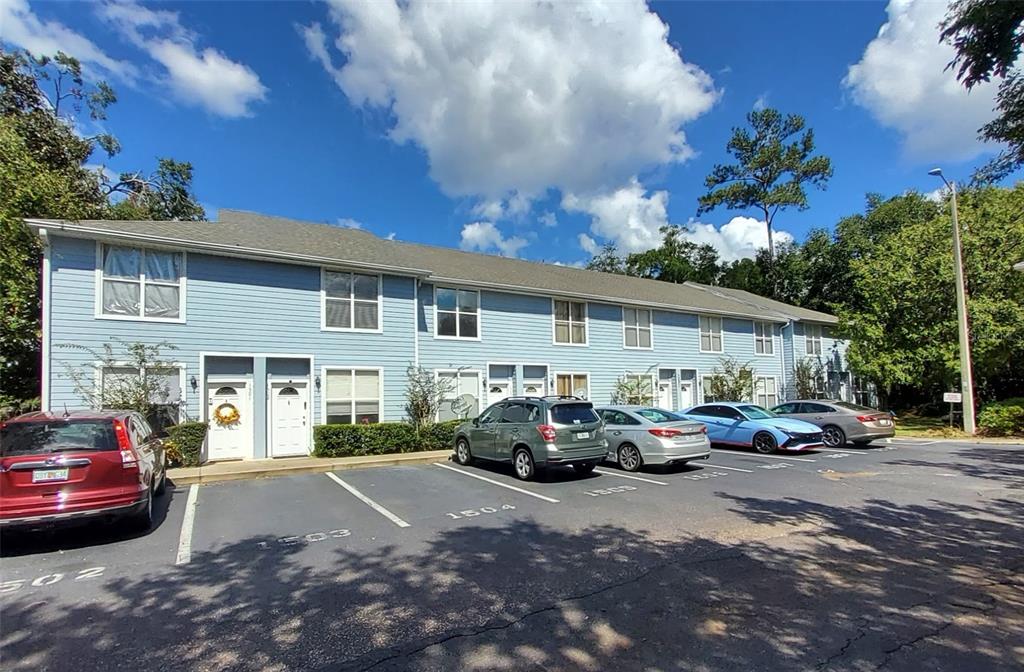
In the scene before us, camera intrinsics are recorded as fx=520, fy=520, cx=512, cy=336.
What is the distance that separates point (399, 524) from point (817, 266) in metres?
45.3

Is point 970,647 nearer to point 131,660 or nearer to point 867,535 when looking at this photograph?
point 867,535

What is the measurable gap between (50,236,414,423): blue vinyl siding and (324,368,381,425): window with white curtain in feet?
0.84

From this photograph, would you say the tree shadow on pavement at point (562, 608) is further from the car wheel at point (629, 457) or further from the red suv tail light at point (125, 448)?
the car wheel at point (629, 457)

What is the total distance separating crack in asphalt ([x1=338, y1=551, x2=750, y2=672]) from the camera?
11.9 feet

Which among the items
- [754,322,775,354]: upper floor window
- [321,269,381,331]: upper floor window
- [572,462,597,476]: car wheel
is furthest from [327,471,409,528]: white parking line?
[754,322,775,354]: upper floor window

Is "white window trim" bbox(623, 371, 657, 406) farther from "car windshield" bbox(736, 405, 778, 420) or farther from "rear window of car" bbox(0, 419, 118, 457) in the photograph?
"rear window of car" bbox(0, 419, 118, 457)

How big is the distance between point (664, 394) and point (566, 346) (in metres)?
5.97

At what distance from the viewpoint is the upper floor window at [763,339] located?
27719mm

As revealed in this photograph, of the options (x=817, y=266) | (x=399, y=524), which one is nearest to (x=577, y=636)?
(x=399, y=524)

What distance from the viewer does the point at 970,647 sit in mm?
3689

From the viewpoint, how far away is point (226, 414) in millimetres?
13508

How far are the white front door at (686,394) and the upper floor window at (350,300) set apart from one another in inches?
571

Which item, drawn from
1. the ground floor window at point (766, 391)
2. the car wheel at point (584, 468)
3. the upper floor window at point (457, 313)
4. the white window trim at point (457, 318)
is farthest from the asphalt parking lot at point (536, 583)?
the ground floor window at point (766, 391)

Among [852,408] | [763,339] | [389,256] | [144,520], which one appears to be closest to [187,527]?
[144,520]
